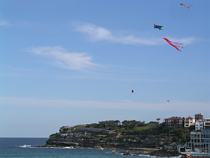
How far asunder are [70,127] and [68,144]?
2851 cm

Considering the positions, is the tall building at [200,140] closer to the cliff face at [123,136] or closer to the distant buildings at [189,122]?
Result: the cliff face at [123,136]

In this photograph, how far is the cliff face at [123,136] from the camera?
12462cm

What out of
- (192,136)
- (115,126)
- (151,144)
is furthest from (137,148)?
(115,126)

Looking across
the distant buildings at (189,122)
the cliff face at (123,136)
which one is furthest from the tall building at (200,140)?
the distant buildings at (189,122)

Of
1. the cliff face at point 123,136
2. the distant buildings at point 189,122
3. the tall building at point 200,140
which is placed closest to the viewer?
the tall building at point 200,140

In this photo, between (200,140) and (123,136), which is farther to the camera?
(123,136)

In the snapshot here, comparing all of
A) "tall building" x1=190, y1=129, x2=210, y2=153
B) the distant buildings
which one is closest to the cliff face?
"tall building" x1=190, y1=129, x2=210, y2=153

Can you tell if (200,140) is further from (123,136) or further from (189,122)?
(123,136)

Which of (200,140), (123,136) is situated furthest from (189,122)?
(200,140)

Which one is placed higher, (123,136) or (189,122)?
(189,122)

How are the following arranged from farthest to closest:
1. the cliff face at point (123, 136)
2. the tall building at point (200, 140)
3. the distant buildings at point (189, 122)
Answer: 1. the distant buildings at point (189, 122)
2. the cliff face at point (123, 136)
3. the tall building at point (200, 140)

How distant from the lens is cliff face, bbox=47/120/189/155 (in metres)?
125

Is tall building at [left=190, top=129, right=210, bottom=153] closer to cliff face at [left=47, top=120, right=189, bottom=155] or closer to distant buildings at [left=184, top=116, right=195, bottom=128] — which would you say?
cliff face at [left=47, top=120, right=189, bottom=155]

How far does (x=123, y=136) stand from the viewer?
14112 cm
